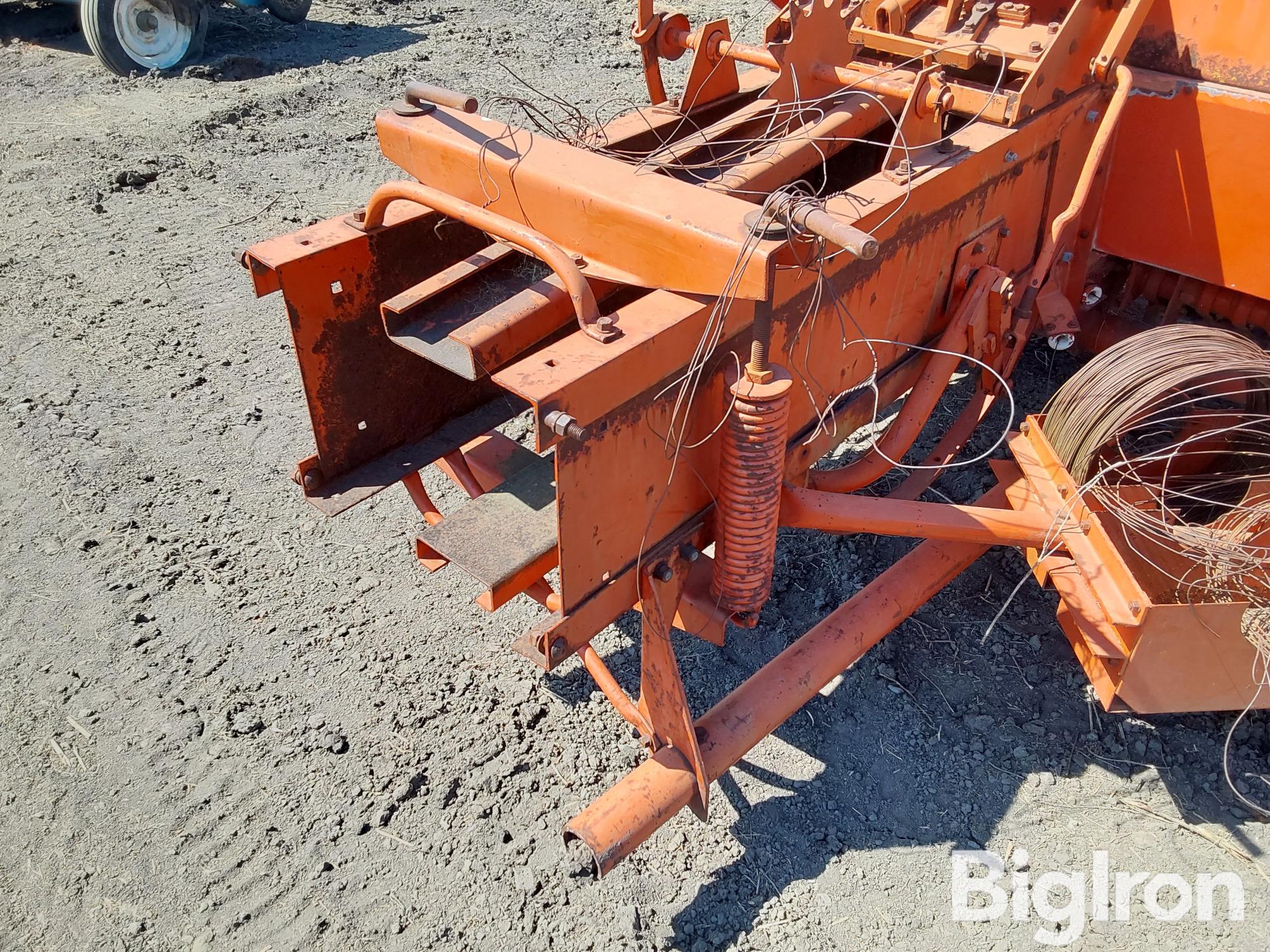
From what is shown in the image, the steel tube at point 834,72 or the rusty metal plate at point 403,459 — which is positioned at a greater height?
the steel tube at point 834,72

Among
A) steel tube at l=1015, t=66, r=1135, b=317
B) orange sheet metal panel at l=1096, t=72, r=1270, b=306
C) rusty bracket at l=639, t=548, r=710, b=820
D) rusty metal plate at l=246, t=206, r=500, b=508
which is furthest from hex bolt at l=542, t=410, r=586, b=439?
orange sheet metal panel at l=1096, t=72, r=1270, b=306

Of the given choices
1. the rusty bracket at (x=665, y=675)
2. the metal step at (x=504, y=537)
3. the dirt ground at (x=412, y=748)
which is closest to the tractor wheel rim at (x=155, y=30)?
the dirt ground at (x=412, y=748)

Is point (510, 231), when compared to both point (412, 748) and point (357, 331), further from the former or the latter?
point (412, 748)

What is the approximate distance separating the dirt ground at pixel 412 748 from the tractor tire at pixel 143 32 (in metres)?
5.44

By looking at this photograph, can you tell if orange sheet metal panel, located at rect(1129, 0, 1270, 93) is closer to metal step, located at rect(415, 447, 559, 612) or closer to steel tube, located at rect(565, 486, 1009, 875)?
steel tube, located at rect(565, 486, 1009, 875)

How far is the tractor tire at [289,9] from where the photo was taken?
1045cm

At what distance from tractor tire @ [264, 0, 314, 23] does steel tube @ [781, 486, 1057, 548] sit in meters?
9.83

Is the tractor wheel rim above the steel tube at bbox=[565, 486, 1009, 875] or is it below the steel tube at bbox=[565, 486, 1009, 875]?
above

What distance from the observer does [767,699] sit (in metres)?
2.98

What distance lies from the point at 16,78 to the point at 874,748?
1010cm

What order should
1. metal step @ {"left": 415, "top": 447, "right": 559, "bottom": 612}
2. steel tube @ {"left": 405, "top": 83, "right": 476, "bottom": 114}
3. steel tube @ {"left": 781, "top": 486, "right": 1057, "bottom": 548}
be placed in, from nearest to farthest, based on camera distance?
metal step @ {"left": 415, "top": 447, "right": 559, "bottom": 612} → steel tube @ {"left": 405, "top": 83, "right": 476, "bottom": 114} → steel tube @ {"left": 781, "top": 486, "right": 1057, "bottom": 548}

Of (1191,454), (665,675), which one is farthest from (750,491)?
(1191,454)

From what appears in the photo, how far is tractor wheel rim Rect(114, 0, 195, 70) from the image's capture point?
30.7 feet

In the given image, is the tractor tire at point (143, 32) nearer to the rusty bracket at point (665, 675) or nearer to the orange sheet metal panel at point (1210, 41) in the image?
the orange sheet metal panel at point (1210, 41)
